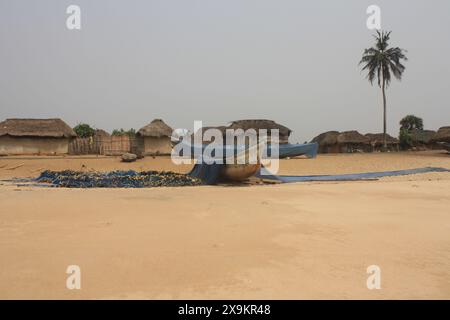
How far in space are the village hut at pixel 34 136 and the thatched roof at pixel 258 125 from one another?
34.0ft

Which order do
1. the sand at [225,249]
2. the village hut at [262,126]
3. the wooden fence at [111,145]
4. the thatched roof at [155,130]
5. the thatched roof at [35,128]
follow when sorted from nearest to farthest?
the sand at [225,249], the thatched roof at [35,128], the thatched roof at [155,130], the wooden fence at [111,145], the village hut at [262,126]

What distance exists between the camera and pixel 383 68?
1062 inches

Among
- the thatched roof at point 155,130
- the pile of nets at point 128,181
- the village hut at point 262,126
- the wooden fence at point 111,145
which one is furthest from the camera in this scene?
the village hut at point 262,126

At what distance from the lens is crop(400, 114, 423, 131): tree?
127 ft

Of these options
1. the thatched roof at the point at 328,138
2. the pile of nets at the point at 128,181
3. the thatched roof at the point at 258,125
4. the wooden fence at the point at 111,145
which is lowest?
the pile of nets at the point at 128,181

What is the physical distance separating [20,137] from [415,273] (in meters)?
21.5

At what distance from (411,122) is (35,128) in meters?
36.1

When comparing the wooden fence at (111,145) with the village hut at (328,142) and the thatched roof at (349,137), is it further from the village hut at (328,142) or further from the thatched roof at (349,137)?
the thatched roof at (349,137)

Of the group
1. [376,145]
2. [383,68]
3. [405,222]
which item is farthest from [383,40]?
[405,222]

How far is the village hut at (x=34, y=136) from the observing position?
19.7 metres

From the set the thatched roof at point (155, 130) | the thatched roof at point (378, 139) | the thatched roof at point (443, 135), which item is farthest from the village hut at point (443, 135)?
the thatched roof at point (155, 130)

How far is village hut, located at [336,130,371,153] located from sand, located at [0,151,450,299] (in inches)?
1033

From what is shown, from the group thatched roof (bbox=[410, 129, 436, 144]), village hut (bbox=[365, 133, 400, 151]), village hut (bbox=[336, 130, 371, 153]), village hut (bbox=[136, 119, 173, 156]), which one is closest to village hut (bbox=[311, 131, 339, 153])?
village hut (bbox=[336, 130, 371, 153])
